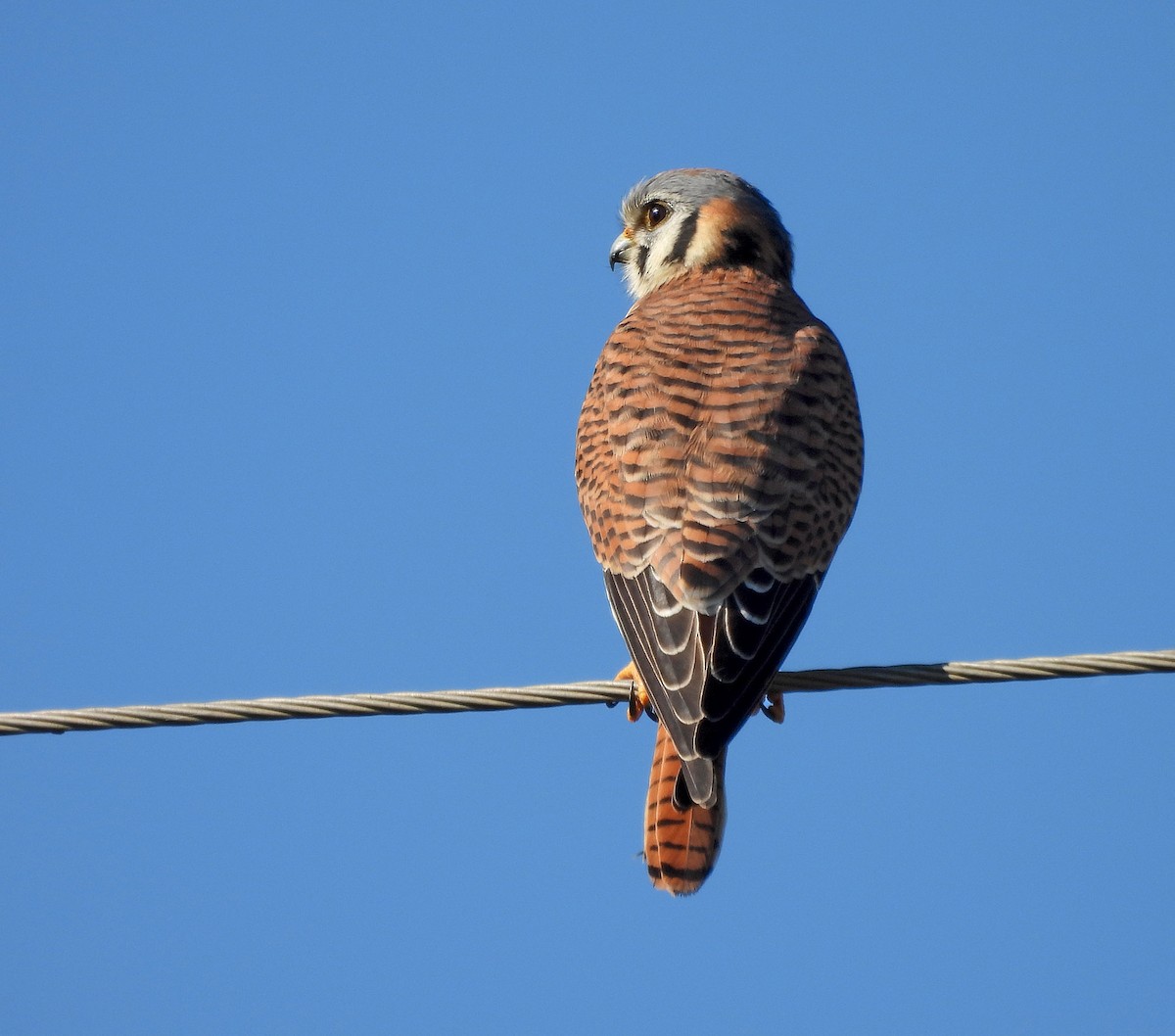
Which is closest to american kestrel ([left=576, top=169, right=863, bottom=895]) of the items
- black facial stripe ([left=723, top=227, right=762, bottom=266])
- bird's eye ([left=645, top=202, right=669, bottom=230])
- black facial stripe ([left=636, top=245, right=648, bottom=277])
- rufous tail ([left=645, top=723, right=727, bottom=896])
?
rufous tail ([left=645, top=723, right=727, bottom=896])

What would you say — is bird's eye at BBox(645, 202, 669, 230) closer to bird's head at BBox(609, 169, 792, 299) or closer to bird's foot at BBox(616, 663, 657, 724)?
bird's head at BBox(609, 169, 792, 299)

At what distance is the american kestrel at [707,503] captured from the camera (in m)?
4.25

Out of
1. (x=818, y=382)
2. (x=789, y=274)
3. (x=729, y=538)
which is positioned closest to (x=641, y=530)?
(x=729, y=538)

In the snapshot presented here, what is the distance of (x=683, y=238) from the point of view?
6.61 metres

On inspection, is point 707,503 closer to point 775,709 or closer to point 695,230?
point 775,709

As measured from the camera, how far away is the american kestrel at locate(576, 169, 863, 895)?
4.25m

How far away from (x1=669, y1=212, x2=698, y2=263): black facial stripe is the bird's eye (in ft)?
0.57

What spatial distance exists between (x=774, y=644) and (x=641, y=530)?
52cm

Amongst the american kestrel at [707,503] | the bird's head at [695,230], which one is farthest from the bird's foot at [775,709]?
the bird's head at [695,230]

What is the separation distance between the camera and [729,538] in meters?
4.47

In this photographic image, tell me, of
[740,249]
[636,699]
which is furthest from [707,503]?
[740,249]

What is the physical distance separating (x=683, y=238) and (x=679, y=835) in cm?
303

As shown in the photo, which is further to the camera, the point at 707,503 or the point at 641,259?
the point at 641,259

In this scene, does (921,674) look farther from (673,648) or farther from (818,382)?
(818,382)
